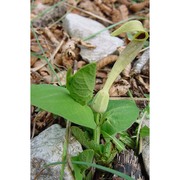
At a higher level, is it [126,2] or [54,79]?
[126,2]

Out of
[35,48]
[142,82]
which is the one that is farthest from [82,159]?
[35,48]

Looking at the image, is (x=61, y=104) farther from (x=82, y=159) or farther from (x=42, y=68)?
(x=42, y=68)

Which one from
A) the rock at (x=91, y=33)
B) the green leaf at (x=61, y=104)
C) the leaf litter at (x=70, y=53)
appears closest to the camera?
the green leaf at (x=61, y=104)

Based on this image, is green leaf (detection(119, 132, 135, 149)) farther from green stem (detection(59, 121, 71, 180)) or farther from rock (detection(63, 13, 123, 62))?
rock (detection(63, 13, 123, 62))

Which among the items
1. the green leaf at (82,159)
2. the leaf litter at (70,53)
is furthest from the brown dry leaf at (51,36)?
the green leaf at (82,159)

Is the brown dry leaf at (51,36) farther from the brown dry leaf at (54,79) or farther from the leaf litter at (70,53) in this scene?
the brown dry leaf at (54,79)
